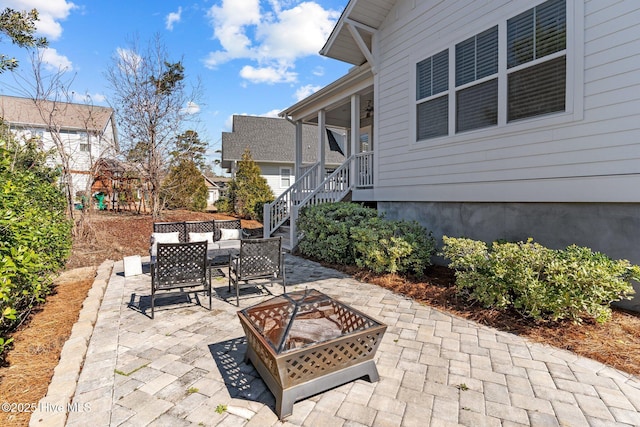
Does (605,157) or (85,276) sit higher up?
(605,157)

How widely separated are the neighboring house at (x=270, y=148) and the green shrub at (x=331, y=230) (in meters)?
14.1

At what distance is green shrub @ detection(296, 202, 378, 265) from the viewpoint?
6730mm

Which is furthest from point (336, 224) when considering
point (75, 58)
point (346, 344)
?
point (75, 58)

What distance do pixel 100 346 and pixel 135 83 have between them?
12.3 metres

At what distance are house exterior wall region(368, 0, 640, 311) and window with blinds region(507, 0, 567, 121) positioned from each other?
122mm

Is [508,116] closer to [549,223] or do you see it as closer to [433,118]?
[433,118]

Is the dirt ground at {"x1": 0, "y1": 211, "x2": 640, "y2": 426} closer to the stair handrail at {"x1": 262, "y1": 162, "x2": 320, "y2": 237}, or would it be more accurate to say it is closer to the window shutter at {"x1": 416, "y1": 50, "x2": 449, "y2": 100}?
the window shutter at {"x1": 416, "y1": 50, "x2": 449, "y2": 100}

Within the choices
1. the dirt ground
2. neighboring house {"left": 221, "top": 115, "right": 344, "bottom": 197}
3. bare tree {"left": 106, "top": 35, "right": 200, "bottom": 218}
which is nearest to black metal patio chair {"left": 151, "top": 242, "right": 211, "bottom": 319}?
the dirt ground

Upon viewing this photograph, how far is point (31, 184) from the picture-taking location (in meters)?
5.18

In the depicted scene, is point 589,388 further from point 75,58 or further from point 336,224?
point 75,58

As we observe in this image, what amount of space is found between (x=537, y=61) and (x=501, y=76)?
0.54m

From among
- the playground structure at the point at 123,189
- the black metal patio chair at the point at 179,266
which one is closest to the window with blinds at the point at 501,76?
the black metal patio chair at the point at 179,266

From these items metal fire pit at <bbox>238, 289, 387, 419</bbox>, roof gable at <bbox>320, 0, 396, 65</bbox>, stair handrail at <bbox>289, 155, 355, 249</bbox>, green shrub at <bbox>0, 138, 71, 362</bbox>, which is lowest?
metal fire pit at <bbox>238, 289, 387, 419</bbox>

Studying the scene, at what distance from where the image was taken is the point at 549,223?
4.80 m
